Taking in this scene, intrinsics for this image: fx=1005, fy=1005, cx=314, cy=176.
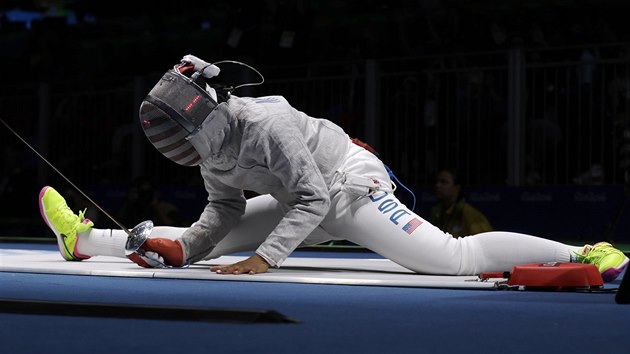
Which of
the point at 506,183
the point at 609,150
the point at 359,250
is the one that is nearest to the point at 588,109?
the point at 609,150

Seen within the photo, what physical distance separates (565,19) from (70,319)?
722 centimetres

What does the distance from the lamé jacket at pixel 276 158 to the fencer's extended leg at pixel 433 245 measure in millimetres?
208

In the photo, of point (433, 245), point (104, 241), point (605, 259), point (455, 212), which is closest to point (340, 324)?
point (433, 245)

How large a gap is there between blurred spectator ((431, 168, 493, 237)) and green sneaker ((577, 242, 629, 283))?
2.78 meters

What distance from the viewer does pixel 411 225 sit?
3.77 meters

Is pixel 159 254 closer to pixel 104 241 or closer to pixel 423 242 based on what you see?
pixel 104 241

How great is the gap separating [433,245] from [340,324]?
1.51 m

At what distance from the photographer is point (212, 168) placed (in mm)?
3889

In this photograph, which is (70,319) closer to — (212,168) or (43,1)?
(212,168)

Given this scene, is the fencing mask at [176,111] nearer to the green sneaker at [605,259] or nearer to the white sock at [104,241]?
the white sock at [104,241]

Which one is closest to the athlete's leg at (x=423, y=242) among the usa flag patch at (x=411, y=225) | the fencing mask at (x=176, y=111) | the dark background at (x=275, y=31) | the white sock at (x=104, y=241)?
the usa flag patch at (x=411, y=225)

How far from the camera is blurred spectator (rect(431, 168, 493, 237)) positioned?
6.55 meters

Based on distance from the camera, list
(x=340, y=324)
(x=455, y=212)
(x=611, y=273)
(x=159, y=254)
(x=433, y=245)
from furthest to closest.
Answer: (x=455, y=212) → (x=159, y=254) → (x=433, y=245) → (x=611, y=273) → (x=340, y=324)

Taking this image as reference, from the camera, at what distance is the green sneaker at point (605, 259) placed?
3557mm
